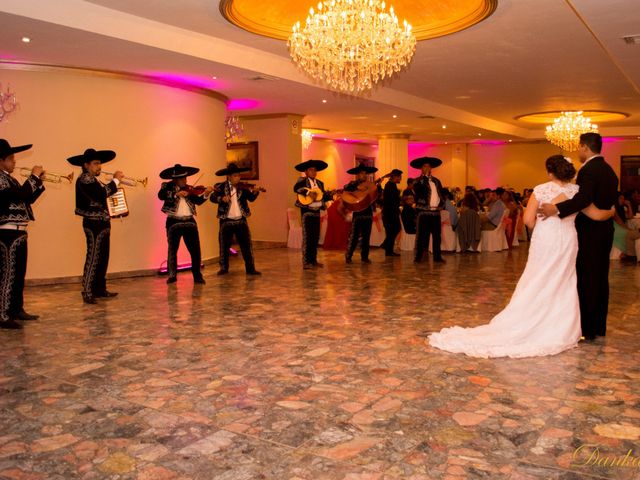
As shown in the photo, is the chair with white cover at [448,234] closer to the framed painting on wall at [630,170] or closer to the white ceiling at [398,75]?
the white ceiling at [398,75]

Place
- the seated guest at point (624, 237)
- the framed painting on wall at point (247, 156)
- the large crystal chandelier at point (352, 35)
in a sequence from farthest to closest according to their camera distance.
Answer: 1. the framed painting on wall at point (247, 156)
2. the seated guest at point (624, 237)
3. the large crystal chandelier at point (352, 35)

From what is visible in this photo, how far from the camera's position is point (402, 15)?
774 cm

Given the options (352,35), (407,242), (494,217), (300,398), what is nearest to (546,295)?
(300,398)

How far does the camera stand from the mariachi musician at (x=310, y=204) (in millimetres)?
9625

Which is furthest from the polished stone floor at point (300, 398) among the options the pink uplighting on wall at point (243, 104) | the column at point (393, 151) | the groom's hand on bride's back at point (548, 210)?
the column at point (393, 151)

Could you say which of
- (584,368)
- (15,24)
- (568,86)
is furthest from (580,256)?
(568,86)

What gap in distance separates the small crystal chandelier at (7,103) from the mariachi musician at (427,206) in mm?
6015

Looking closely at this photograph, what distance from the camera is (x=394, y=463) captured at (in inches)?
115

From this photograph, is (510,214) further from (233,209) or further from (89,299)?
(89,299)

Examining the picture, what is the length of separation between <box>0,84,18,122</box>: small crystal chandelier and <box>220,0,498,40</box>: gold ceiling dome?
3.08m

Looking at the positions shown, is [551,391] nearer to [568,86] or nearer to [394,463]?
[394,463]

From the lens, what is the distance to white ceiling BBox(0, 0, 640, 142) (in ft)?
21.5

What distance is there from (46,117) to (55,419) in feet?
18.9

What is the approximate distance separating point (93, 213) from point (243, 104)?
5546 millimetres
